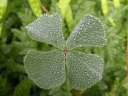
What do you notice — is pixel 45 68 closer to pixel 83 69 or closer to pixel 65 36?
pixel 83 69

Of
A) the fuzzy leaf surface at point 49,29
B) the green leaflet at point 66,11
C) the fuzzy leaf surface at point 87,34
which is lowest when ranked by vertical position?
the green leaflet at point 66,11

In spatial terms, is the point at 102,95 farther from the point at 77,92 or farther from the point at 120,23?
the point at 120,23

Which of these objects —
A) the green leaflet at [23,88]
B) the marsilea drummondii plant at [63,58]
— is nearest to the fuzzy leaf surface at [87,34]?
the marsilea drummondii plant at [63,58]

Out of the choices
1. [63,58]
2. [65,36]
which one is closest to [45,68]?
[63,58]

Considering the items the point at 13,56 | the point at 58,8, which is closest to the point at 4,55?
the point at 13,56

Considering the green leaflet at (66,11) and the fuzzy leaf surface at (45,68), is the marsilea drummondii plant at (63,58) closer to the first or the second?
the fuzzy leaf surface at (45,68)

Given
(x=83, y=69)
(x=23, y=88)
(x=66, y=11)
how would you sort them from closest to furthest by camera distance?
1. (x=83, y=69)
2. (x=23, y=88)
3. (x=66, y=11)

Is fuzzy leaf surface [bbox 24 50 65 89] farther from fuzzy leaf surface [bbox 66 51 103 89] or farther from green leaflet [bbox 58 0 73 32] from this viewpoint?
green leaflet [bbox 58 0 73 32]
